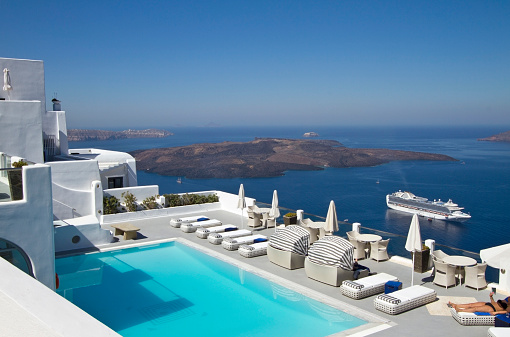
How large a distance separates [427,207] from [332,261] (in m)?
54.0

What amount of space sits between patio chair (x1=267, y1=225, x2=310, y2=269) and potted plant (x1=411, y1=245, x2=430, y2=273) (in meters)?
2.64

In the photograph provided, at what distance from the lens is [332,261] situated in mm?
9242

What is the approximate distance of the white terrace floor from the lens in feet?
23.2

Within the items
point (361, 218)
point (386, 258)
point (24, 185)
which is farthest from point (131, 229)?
point (361, 218)

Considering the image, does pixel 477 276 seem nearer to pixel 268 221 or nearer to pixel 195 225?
pixel 268 221

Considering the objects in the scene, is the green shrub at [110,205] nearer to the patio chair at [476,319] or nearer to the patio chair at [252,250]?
the patio chair at [252,250]

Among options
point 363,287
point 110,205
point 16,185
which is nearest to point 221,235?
point 110,205

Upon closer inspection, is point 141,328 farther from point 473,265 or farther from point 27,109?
point 27,109

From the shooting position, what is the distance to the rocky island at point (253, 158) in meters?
97.3

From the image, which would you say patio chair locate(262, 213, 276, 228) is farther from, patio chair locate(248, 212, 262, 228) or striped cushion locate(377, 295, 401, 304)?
striped cushion locate(377, 295, 401, 304)

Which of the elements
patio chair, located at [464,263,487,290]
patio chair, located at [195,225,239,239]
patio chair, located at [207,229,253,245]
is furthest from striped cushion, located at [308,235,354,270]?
patio chair, located at [195,225,239,239]

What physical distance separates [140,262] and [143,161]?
9449 centimetres

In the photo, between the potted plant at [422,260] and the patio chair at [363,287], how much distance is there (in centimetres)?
132

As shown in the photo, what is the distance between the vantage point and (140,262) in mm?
11484
